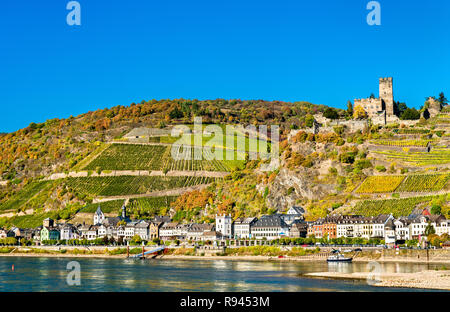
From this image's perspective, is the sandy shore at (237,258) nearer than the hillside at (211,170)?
Yes

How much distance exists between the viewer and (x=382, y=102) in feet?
327

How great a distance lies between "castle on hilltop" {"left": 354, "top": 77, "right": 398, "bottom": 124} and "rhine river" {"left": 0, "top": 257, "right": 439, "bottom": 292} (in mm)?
42713

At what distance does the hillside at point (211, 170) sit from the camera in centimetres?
8012

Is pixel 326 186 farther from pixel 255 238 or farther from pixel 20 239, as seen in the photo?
pixel 20 239

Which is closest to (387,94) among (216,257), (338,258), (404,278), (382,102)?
(382,102)

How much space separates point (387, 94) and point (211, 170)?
3151 centimetres

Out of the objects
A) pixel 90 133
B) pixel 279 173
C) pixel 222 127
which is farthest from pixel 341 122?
pixel 90 133

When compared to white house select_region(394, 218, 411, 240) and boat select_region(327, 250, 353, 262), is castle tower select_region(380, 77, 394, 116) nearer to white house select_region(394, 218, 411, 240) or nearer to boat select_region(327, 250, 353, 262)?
white house select_region(394, 218, 411, 240)

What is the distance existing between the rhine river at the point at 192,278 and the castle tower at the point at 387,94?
148 ft

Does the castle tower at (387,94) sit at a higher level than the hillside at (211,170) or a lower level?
higher

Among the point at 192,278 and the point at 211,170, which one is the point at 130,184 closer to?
the point at 211,170

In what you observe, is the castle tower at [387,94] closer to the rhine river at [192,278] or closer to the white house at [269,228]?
the white house at [269,228]

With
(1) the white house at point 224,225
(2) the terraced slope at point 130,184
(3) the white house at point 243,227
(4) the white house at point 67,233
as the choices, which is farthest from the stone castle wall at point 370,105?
(4) the white house at point 67,233
